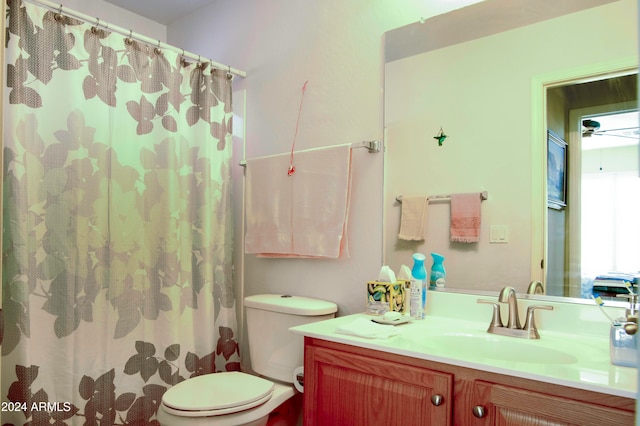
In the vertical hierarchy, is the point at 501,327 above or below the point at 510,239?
below

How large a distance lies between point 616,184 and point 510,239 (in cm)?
36

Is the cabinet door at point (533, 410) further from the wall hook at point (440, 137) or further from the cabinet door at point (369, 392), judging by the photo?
the wall hook at point (440, 137)

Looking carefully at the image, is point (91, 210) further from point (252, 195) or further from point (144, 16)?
point (144, 16)

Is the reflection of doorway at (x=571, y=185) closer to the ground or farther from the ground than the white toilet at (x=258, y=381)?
A: farther from the ground

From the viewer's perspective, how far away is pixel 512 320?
1.43 m

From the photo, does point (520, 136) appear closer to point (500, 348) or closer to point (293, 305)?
point (500, 348)

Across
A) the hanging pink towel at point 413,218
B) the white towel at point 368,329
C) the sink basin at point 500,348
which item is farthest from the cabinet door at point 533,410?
the hanging pink towel at point 413,218

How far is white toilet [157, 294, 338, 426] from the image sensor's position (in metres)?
1.55

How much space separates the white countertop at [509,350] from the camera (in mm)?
1009

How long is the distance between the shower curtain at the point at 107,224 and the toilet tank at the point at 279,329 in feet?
1.03

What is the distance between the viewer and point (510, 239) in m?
1.57

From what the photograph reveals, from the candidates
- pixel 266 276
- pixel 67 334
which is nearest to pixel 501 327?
pixel 266 276

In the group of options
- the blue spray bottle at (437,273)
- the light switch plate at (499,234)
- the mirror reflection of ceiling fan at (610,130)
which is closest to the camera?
the mirror reflection of ceiling fan at (610,130)

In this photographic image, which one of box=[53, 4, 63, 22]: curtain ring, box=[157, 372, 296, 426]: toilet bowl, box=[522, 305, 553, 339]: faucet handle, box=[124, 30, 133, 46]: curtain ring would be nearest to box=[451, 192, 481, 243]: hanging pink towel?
box=[522, 305, 553, 339]: faucet handle
